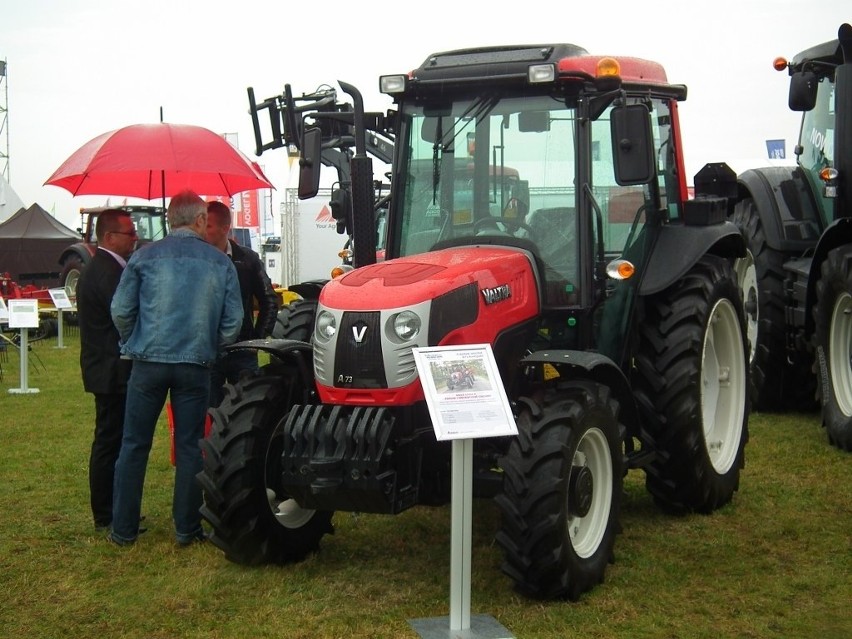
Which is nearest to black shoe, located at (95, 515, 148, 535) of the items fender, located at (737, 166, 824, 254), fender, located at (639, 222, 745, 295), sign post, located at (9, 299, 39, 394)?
fender, located at (639, 222, 745, 295)

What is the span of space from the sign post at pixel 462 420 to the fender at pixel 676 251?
1.73 meters

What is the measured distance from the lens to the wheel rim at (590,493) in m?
Result: 4.89

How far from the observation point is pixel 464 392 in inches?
172

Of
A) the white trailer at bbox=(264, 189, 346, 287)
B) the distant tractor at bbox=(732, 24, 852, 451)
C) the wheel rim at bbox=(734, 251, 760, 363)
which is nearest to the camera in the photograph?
the distant tractor at bbox=(732, 24, 852, 451)

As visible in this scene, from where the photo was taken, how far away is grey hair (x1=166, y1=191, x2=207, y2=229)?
5.75 meters

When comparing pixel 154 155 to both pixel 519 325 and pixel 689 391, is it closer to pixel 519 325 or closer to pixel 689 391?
pixel 519 325

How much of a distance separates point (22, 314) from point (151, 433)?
667 cm

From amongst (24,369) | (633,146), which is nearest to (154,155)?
(633,146)

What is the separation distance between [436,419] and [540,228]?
1.58 meters

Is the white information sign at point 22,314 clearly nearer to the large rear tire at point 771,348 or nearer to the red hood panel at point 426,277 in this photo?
the large rear tire at point 771,348

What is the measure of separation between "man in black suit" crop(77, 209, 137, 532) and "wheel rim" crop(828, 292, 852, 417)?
4673 millimetres

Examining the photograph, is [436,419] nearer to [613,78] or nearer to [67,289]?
[613,78]

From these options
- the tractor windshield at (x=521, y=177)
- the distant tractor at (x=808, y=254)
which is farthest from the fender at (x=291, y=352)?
the distant tractor at (x=808, y=254)

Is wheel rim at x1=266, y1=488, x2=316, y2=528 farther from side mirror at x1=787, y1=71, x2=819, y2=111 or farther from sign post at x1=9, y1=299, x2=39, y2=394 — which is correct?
sign post at x1=9, y1=299, x2=39, y2=394
